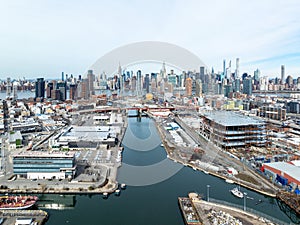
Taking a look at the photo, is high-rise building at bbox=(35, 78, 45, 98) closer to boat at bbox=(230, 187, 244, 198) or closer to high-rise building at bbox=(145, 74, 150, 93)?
high-rise building at bbox=(145, 74, 150, 93)

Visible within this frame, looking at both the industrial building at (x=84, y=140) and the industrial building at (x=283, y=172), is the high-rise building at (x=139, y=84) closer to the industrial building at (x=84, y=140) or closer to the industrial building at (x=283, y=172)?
the industrial building at (x=84, y=140)

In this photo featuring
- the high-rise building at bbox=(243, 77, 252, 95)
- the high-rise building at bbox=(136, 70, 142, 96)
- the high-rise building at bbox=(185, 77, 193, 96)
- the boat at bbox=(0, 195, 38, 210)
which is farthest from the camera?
the high-rise building at bbox=(243, 77, 252, 95)

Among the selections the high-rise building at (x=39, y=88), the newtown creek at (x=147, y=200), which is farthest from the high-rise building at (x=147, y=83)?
the newtown creek at (x=147, y=200)

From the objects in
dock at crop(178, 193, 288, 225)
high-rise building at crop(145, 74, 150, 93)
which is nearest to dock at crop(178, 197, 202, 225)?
dock at crop(178, 193, 288, 225)

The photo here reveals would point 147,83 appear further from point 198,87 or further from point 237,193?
point 237,193

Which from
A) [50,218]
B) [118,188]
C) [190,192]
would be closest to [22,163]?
[50,218]

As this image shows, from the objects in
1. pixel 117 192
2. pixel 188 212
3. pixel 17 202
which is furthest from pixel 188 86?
pixel 17 202
